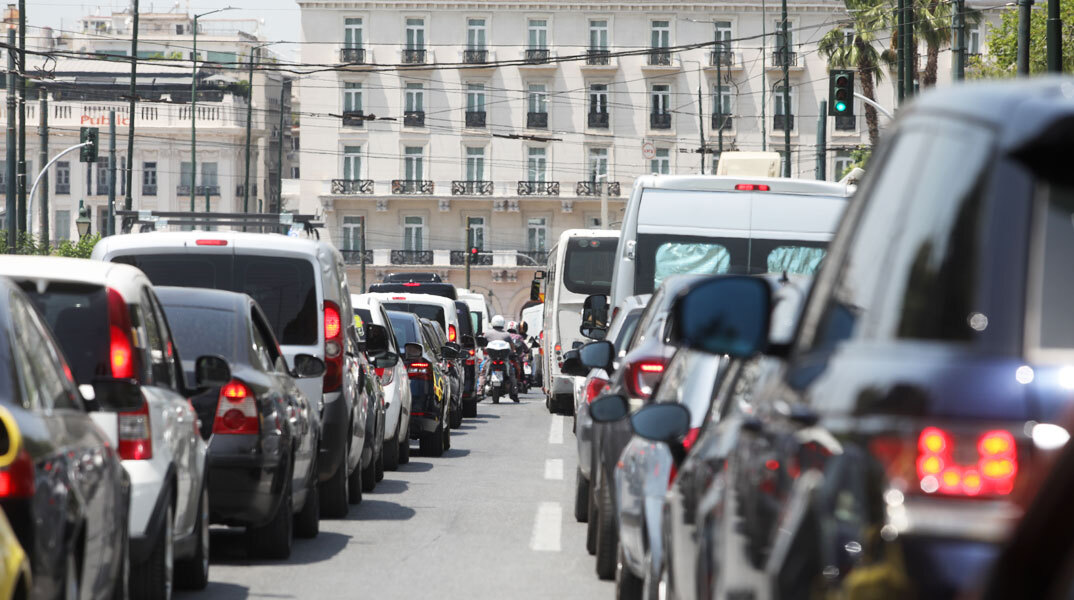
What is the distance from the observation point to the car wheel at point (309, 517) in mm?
11414

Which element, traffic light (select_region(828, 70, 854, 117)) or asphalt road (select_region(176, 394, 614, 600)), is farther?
traffic light (select_region(828, 70, 854, 117))

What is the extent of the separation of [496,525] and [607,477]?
318cm

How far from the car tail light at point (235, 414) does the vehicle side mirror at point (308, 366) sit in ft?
5.54

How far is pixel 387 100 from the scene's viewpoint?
288 feet

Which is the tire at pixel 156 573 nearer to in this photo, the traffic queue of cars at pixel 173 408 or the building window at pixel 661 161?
the traffic queue of cars at pixel 173 408

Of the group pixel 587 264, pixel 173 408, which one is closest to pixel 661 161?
pixel 587 264

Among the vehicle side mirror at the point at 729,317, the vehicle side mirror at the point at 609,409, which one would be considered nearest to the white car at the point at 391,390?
the vehicle side mirror at the point at 609,409

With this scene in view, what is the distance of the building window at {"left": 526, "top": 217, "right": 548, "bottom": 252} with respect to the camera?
298 feet

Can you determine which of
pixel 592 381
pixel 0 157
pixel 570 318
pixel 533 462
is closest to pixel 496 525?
pixel 592 381

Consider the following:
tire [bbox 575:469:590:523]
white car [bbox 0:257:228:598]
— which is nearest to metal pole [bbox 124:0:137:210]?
tire [bbox 575:469:590:523]

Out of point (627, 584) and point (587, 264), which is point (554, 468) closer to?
point (627, 584)

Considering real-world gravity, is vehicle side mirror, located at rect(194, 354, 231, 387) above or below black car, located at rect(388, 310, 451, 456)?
above

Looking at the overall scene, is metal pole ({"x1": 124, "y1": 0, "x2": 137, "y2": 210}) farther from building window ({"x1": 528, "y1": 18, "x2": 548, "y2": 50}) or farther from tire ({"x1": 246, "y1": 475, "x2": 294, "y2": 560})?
tire ({"x1": 246, "y1": 475, "x2": 294, "y2": 560})

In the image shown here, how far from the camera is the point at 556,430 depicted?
25.4 metres
